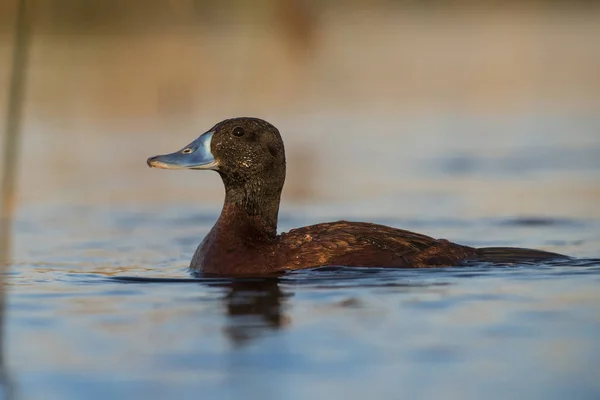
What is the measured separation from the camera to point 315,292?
802 centimetres

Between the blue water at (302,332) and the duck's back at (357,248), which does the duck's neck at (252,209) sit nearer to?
the duck's back at (357,248)

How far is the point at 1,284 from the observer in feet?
28.3

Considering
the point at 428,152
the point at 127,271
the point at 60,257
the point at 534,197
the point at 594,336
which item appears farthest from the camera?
the point at 428,152

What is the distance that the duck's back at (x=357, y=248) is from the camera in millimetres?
8680

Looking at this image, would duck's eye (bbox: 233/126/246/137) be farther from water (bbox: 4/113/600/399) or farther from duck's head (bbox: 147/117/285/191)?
water (bbox: 4/113/600/399)

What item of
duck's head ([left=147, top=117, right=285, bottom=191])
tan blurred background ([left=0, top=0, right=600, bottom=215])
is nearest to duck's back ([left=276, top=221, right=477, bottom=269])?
duck's head ([left=147, top=117, right=285, bottom=191])

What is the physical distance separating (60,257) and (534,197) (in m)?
4.69

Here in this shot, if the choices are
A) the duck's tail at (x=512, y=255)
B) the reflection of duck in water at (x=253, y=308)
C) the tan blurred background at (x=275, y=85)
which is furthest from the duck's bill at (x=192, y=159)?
the duck's tail at (x=512, y=255)

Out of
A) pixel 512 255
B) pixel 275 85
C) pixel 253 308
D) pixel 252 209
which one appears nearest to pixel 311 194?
pixel 252 209

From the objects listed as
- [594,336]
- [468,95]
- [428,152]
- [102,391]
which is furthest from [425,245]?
[468,95]

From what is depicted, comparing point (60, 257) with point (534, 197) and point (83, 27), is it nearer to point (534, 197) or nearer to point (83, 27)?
point (534, 197)

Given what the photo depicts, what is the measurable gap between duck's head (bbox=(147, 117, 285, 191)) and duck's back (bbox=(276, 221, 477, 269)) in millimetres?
524

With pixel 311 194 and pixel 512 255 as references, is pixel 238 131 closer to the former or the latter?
pixel 512 255

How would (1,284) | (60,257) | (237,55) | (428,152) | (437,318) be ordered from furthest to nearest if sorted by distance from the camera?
(237,55)
(428,152)
(60,257)
(1,284)
(437,318)
